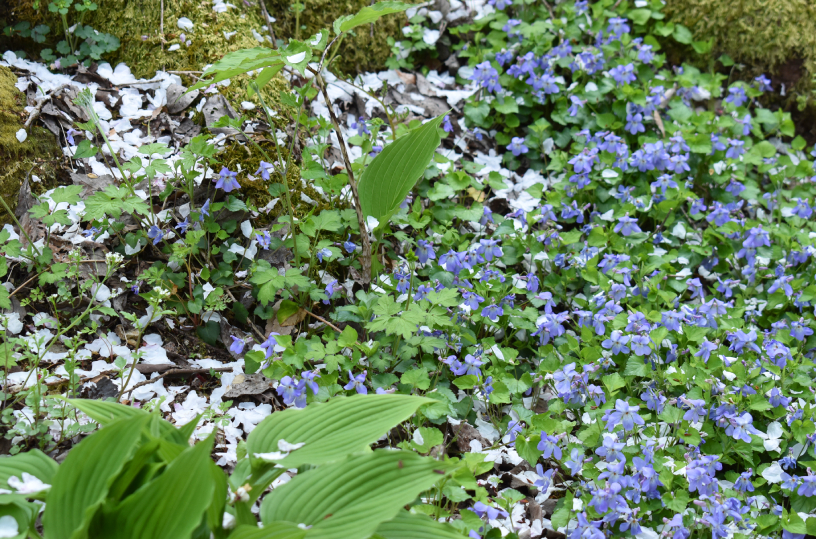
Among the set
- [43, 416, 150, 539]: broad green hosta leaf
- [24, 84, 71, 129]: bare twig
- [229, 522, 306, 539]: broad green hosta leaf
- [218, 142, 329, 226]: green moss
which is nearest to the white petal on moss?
[229, 522, 306, 539]: broad green hosta leaf

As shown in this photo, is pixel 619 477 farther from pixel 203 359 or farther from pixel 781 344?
pixel 203 359

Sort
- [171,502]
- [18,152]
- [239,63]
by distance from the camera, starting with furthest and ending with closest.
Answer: [18,152]
[239,63]
[171,502]

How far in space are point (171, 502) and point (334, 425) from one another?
44 cm

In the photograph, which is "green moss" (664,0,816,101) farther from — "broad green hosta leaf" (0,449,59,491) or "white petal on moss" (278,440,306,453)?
"broad green hosta leaf" (0,449,59,491)

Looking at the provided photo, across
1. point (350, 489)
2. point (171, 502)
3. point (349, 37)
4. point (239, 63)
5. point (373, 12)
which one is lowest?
point (350, 489)

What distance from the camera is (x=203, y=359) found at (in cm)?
239

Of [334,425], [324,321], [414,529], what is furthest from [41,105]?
[414,529]

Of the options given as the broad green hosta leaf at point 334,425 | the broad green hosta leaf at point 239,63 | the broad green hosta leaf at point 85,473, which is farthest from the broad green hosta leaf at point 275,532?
the broad green hosta leaf at point 239,63

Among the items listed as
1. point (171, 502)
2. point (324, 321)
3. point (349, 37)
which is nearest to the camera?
point (171, 502)

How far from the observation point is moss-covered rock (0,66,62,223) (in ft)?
8.38

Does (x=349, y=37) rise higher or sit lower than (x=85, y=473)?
higher

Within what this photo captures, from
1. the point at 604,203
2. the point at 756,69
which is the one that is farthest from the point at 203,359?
the point at 756,69

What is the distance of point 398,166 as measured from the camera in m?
2.53

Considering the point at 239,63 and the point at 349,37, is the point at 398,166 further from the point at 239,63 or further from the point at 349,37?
the point at 349,37
